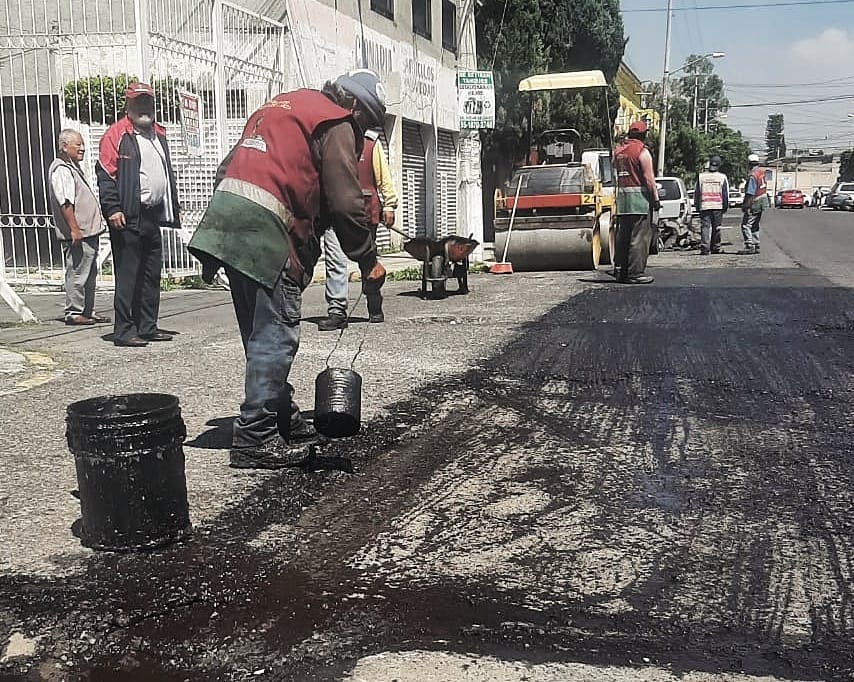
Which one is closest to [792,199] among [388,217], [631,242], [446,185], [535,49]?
[535,49]

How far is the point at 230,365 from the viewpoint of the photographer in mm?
6766

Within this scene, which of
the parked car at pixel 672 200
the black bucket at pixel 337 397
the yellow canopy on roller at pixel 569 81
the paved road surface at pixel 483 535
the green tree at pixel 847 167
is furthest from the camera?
the green tree at pixel 847 167

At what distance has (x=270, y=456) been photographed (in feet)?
14.0

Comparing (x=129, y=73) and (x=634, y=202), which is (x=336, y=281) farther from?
(x=129, y=73)

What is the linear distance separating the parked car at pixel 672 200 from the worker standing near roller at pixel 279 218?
59.8ft

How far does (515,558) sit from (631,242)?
948 cm

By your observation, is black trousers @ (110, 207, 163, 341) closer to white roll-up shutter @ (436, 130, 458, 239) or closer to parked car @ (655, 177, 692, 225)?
white roll-up shutter @ (436, 130, 458, 239)

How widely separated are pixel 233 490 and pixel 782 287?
29.3 feet

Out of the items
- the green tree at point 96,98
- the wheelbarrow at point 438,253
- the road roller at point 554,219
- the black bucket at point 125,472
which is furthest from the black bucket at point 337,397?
the road roller at point 554,219

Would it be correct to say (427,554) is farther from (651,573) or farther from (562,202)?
(562,202)

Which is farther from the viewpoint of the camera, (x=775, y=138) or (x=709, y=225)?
(x=775, y=138)

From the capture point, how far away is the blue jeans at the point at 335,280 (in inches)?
329

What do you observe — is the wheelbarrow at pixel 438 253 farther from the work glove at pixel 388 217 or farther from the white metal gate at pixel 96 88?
the white metal gate at pixel 96 88

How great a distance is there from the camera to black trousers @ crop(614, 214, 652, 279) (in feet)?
39.5
